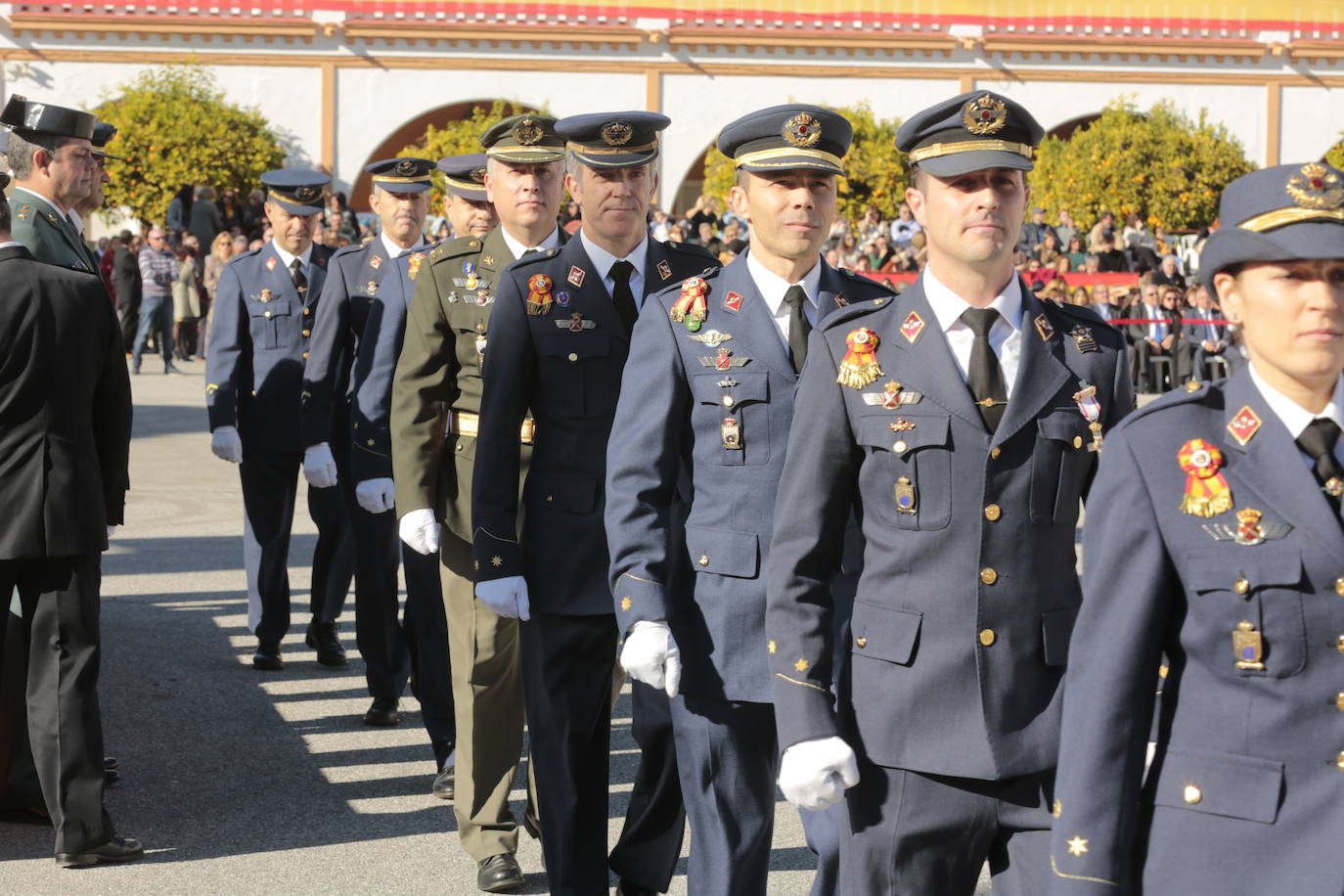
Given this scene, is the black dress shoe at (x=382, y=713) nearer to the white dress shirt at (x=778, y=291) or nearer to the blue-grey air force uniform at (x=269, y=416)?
the blue-grey air force uniform at (x=269, y=416)

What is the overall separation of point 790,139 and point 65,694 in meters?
2.83

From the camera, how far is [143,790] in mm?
6520

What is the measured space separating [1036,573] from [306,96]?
42.5 m

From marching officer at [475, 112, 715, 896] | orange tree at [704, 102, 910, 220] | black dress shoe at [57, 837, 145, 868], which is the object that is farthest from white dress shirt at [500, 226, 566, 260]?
orange tree at [704, 102, 910, 220]

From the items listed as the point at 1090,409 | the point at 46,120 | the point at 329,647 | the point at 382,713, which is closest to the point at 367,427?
the point at 382,713

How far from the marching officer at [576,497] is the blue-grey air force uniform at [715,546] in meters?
0.68

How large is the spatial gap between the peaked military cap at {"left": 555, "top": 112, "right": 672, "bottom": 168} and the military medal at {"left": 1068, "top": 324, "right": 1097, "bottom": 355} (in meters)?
1.84

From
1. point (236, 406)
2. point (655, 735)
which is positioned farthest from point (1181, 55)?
point (655, 735)

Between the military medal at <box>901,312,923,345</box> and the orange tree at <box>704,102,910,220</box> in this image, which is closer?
the military medal at <box>901,312,923,345</box>

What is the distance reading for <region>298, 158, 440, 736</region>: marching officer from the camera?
7105 millimetres

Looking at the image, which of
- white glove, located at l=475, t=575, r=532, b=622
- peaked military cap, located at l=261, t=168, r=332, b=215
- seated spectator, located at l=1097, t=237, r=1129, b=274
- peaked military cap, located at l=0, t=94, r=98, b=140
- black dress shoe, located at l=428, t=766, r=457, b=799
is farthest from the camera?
seated spectator, located at l=1097, t=237, r=1129, b=274

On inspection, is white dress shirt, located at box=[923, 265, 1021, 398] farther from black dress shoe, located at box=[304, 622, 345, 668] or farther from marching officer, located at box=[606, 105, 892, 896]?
black dress shoe, located at box=[304, 622, 345, 668]

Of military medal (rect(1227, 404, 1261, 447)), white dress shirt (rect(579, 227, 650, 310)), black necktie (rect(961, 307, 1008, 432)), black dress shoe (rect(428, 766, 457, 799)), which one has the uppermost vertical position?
white dress shirt (rect(579, 227, 650, 310))

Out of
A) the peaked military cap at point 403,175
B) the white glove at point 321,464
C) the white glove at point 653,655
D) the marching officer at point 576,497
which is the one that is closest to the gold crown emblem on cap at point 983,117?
the white glove at point 653,655
